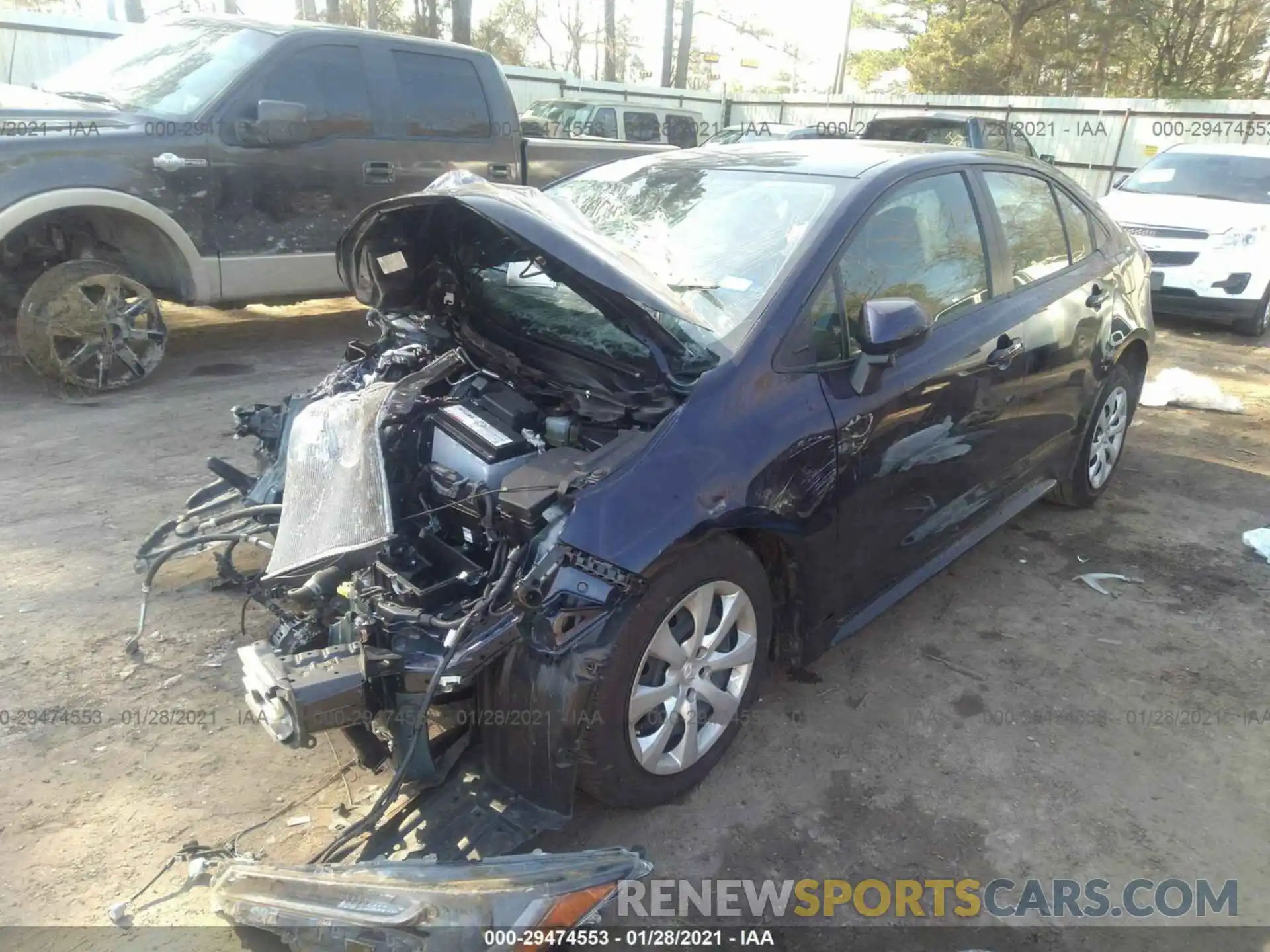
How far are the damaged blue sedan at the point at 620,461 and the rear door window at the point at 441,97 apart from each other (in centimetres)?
380

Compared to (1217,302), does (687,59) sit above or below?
above

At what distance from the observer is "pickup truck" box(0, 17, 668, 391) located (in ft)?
18.0

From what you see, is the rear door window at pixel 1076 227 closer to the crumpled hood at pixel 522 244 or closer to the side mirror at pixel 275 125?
the crumpled hood at pixel 522 244

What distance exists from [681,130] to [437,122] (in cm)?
869

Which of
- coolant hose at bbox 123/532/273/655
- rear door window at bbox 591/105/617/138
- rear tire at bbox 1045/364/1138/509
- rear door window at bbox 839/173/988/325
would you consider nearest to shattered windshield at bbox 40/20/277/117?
coolant hose at bbox 123/532/273/655

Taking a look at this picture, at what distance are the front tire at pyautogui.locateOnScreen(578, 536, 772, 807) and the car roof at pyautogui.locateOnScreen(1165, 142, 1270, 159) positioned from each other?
10.3 meters

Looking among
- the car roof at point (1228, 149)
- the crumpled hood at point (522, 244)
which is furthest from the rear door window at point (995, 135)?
the crumpled hood at point (522, 244)

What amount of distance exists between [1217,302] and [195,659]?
9.67 m

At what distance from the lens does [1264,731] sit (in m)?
3.13

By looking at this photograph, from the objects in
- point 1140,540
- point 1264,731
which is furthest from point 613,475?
point 1140,540

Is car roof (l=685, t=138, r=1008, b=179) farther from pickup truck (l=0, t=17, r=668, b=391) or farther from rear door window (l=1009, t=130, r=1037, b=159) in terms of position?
rear door window (l=1009, t=130, r=1037, b=159)

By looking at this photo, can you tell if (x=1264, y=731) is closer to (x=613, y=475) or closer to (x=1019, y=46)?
(x=613, y=475)

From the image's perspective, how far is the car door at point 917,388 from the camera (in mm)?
2863

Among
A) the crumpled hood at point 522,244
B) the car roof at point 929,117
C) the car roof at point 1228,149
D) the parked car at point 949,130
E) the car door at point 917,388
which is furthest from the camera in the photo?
the car roof at point 929,117
